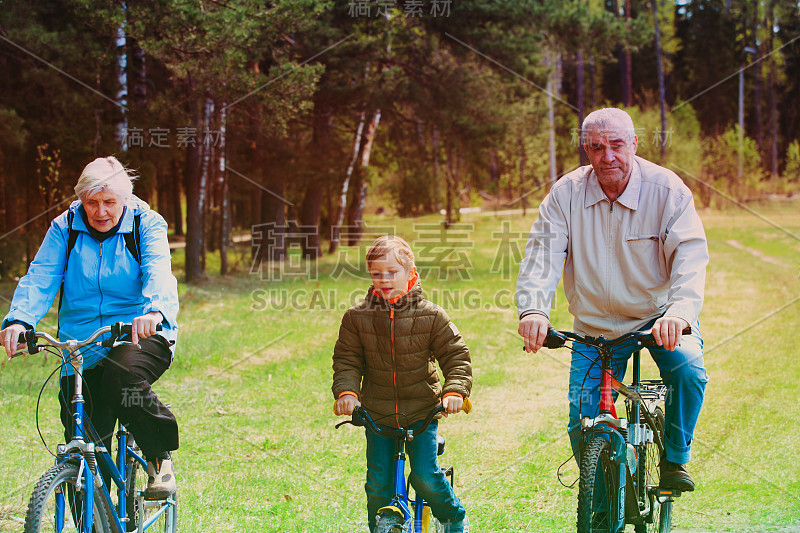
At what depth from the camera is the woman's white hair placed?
355 cm

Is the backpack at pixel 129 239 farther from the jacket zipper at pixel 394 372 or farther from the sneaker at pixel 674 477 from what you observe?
the sneaker at pixel 674 477

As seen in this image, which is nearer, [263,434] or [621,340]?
[621,340]

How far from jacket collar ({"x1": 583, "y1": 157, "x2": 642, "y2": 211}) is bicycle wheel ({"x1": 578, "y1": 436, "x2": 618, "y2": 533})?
1.05 meters

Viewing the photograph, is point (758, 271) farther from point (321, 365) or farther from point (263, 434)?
point (263, 434)

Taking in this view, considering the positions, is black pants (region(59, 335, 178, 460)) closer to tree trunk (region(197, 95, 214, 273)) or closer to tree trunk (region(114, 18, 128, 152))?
tree trunk (region(114, 18, 128, 152))

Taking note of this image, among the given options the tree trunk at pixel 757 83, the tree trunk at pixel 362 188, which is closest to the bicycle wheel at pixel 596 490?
the tree trunk at pixel 362 188

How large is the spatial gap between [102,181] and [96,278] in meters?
0.42

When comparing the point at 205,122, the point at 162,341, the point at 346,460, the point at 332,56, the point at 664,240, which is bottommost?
the point at 346,460

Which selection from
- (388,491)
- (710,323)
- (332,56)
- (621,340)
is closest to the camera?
(621,340)

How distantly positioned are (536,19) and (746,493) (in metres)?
13.9

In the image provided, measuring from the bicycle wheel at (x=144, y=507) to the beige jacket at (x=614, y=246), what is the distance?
1.93 metres

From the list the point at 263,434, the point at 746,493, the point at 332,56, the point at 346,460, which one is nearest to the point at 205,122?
the point at 332,56

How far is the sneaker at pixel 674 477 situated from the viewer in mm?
3900

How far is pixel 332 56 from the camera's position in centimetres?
1634
